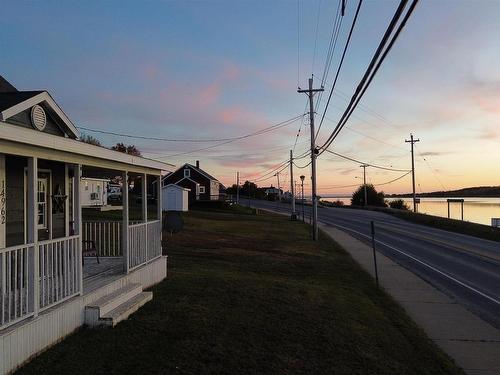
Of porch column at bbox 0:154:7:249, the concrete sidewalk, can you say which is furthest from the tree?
porch column at bbox 0:154:7:249

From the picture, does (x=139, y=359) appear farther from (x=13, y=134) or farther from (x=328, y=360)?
(x=13, y=134)

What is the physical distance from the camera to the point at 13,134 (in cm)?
550

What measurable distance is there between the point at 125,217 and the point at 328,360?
4832mm

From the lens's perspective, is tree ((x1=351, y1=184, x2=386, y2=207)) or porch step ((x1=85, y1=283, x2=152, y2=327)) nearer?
porch step ((x1=85, y1=283, x2=152, y2=327))

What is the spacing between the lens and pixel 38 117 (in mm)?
10617

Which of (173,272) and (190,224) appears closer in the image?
(173,272)

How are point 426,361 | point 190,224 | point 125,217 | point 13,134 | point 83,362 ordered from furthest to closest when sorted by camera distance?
point 190,224 → point 125,217 → point 426,361 → point 83,362 → point 13,134

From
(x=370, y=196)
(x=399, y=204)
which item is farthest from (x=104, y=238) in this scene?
(x=370, y=196)

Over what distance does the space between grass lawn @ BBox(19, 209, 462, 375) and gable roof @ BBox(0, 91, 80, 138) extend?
435cm

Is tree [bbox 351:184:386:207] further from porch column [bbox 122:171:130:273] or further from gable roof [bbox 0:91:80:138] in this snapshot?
porch column [bbox 122:171:130:273]

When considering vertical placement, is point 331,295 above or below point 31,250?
below

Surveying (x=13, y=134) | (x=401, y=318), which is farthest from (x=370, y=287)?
(x=13, y=134)

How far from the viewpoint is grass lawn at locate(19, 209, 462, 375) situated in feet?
20.0

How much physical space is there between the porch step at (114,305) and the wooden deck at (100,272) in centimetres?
27
